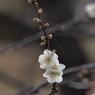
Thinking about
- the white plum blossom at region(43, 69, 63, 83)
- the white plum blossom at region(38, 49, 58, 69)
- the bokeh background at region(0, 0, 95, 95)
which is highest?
the bokeh background at region(0, 0, 95, 95)

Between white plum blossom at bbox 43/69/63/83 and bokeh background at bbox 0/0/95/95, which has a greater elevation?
bokeh background at bbox 0/0/95/95

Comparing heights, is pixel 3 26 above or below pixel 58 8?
below

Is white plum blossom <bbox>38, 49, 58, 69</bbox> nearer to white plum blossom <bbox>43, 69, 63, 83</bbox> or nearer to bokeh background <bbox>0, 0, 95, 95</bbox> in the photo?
white plum blossom <bbox>43, 69, 63, 83</bbox>

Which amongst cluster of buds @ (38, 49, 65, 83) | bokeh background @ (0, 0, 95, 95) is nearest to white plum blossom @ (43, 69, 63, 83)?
cluster of buds @ (38, 49, 65, 83)

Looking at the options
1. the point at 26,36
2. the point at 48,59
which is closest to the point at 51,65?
the point at 48,59

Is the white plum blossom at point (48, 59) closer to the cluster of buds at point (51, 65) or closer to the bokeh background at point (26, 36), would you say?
the cluster of buds at point (51, 65)

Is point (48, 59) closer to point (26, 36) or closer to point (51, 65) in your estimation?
point (51, 65)

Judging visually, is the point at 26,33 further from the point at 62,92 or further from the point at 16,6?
the point at 62,92

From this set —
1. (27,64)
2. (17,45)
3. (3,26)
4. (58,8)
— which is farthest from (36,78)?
(17,45)
